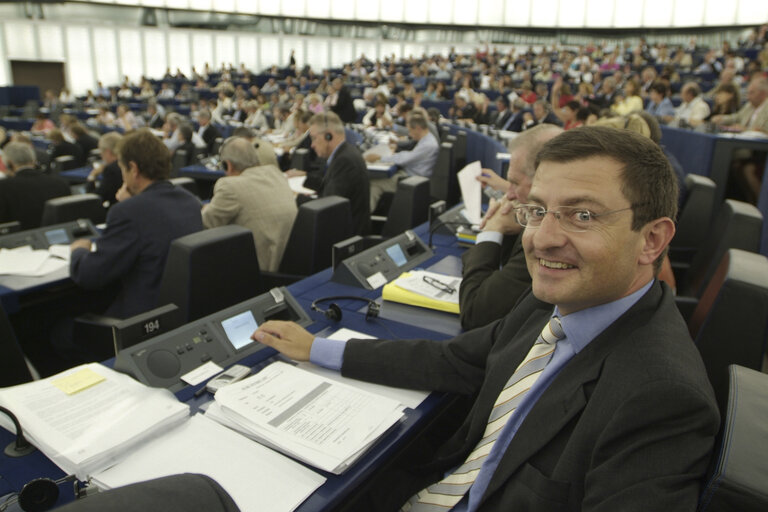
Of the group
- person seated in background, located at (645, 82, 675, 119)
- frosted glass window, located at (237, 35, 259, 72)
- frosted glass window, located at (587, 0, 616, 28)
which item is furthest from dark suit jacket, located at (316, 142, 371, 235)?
frosted glass window, located at (587, 0, 616, 28)

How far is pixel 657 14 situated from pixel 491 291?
25646 millimetres

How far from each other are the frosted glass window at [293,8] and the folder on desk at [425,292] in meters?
22.8

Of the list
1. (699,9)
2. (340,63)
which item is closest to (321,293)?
(340,63)

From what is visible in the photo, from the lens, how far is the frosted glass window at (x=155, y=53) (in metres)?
19.1

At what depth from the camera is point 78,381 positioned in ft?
4.14

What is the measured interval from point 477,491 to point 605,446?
0.34 m

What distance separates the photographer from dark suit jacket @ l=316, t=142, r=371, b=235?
4125 mm

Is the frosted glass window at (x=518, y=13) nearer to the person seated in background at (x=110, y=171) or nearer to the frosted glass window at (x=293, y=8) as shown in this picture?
the frosted glass window at (x=293, y=8)

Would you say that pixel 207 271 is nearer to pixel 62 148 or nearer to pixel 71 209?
pixel 71 209

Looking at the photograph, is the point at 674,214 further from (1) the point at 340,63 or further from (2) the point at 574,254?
(1) the point at 340,63

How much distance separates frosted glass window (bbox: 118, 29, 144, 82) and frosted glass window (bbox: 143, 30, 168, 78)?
0.78 feet

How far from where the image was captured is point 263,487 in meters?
1.00

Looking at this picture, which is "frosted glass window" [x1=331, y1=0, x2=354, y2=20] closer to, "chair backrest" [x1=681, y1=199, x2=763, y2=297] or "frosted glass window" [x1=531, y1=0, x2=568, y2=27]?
"frosted glass window" [x1=531, y1=0, x2=568, y2=27]

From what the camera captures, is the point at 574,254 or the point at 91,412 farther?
the point at 91,412
